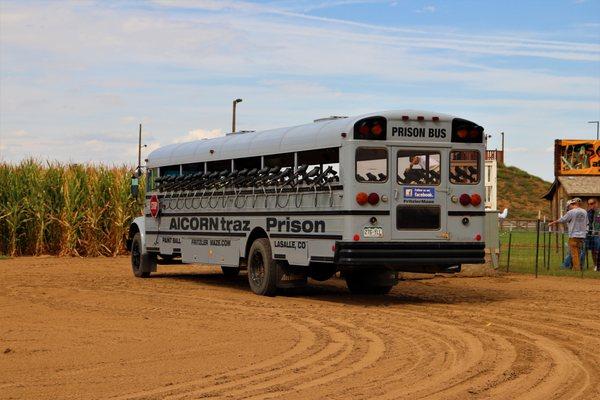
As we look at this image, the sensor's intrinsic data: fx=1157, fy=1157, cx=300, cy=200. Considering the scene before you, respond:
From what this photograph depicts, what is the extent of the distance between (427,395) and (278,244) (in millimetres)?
9412

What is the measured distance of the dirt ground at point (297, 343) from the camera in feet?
30.8

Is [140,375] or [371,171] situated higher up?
[371,171]

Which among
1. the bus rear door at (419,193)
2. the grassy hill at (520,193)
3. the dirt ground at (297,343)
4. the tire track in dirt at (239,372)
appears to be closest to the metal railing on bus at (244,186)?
the bus rear door at (419,193)

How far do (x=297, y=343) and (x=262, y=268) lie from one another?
6.68 m

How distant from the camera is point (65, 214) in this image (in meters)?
32.5

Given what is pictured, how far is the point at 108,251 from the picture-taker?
32.7 m

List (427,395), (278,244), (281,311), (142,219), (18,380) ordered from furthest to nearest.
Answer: (142,219)
(278,244)
(281,311)
(18,380)
(427,395)

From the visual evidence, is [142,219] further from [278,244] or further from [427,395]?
[427,395]

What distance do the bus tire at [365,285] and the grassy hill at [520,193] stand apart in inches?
3120

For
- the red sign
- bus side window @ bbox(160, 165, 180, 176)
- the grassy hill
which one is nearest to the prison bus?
bus side window @ bbox(160, 165, 180, 176)

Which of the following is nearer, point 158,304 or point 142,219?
point 158,304

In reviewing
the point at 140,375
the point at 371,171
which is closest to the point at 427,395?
the point at 140,375

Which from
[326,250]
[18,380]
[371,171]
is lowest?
[18,380]

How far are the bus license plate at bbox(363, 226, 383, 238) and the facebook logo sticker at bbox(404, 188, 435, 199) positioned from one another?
0.68 m
